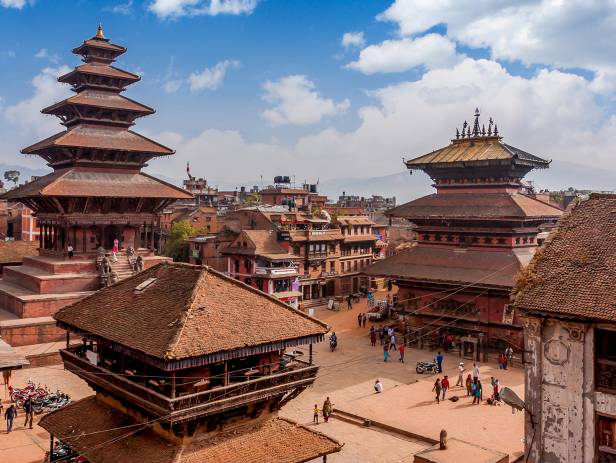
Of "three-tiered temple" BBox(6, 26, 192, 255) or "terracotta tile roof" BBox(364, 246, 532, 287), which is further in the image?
"three-tiered temple" BBox(6, 26, 192, 255)

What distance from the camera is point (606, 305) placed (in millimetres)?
14688

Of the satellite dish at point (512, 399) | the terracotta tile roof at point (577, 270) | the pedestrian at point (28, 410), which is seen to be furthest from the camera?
the pedestrian at point (28, 410)

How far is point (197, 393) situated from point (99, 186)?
2893 centimetres

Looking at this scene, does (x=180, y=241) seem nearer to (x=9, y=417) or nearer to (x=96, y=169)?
(x=96, y=169)

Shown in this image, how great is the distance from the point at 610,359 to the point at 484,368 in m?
21.6

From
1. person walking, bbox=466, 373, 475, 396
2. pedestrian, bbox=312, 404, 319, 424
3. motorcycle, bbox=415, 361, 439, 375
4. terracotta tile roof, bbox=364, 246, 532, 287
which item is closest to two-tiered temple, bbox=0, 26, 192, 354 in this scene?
terracotta tile roof, bbox=364, 246, 532, 287

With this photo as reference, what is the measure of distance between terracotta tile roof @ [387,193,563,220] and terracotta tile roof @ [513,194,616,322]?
2114cm

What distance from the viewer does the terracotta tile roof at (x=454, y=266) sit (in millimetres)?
38031

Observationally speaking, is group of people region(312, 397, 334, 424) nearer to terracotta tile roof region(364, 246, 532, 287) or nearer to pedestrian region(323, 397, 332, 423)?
pedestrian region(323, 397, 332, 423)

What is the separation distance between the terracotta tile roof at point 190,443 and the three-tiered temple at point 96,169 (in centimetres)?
2312

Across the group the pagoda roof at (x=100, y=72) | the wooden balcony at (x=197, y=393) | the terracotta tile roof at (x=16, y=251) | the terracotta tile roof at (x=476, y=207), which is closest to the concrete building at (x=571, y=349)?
the wooden balcony at (x=197, y=393)

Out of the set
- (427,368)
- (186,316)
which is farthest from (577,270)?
(427,368)

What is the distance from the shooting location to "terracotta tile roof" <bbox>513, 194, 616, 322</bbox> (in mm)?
15062

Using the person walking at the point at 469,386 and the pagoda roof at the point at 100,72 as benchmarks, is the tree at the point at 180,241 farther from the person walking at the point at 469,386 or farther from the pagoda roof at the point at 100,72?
the person walking at the point at 469,386
